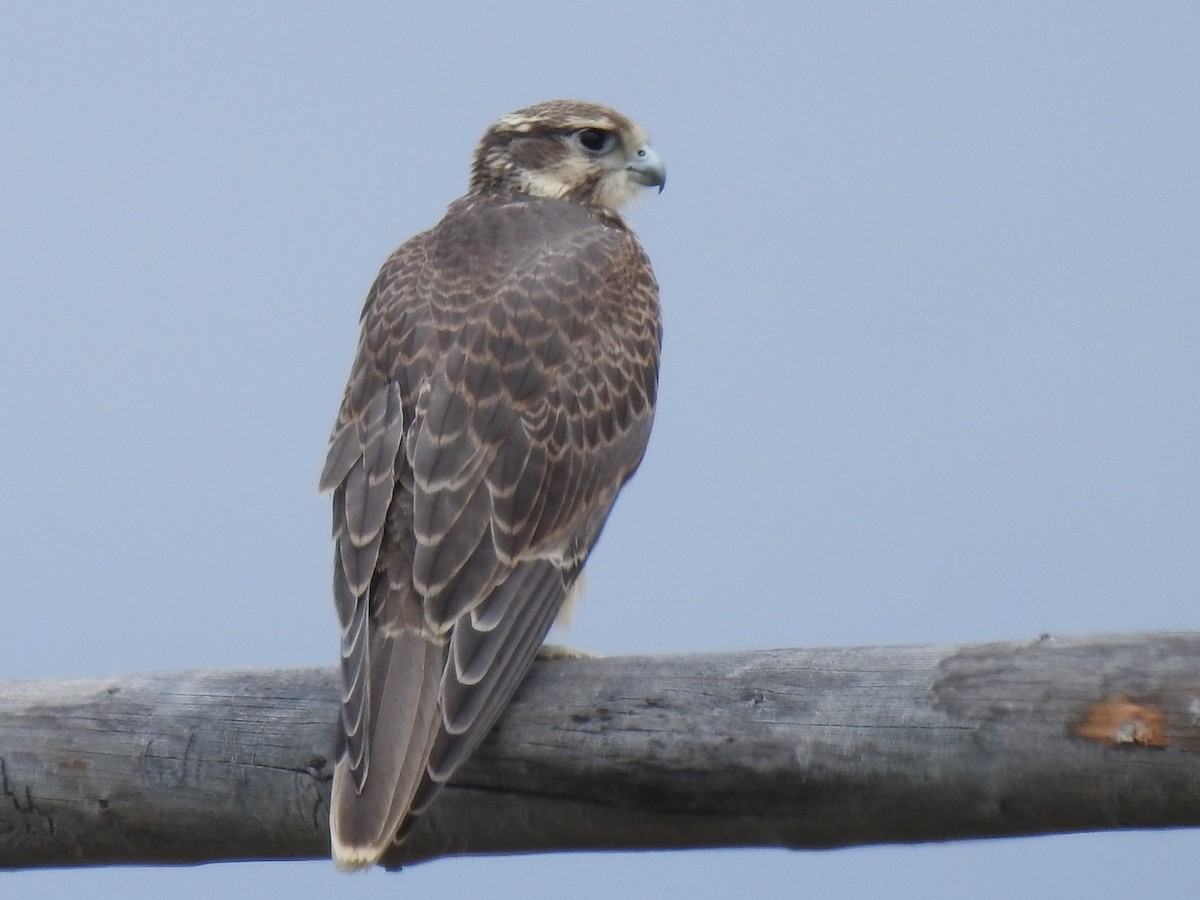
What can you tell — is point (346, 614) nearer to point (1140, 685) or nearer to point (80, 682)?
point (80, 682)

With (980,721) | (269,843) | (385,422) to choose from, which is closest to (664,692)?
(980,721)

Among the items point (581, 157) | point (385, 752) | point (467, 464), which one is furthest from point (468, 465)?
point (581, 157)

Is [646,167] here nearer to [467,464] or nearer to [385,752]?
[467,464]

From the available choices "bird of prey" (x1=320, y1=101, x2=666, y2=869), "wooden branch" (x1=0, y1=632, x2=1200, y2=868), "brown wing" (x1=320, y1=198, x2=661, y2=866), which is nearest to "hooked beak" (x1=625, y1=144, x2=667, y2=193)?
"bird of prey" (x1=320, y1=101, x2=666, y2=869)

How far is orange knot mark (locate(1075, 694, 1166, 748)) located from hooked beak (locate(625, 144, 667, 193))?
6.79ft

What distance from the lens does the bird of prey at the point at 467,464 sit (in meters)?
2.48

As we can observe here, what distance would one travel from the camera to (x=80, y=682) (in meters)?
2.74

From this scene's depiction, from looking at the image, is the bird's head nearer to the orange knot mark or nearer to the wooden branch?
the wooden branch

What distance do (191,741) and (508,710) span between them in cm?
46

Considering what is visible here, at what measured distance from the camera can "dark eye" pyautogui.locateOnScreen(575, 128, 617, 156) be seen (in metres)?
4.00

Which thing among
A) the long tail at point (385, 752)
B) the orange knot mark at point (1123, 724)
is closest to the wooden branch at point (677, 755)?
the orange knot mark at point (1123, 724)

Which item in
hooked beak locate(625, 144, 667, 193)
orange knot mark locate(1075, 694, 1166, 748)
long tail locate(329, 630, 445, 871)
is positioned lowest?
long tail locate(329, 630, 445, 871)

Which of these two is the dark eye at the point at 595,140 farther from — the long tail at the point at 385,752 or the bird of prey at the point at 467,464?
the long tail at the point at 385,752

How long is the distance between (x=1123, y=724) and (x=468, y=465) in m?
1.15
